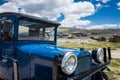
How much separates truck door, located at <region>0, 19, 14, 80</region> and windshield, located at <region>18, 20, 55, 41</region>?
0.29m

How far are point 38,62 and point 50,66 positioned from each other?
0.39 metres

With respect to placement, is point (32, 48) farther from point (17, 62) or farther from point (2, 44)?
point (2, 44)

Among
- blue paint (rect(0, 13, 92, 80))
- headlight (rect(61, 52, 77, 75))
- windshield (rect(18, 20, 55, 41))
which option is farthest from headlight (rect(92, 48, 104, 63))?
headlight (rect(61, 52, 77, 75))

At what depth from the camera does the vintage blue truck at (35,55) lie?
445 cm

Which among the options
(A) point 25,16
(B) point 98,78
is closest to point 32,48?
(A) point 25,16

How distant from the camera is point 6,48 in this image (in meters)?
5.67

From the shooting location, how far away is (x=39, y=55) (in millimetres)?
4863

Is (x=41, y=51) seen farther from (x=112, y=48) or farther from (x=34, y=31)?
(x=112, y=48)

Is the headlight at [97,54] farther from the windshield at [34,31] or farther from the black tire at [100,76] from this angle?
the windshield at [34,31]

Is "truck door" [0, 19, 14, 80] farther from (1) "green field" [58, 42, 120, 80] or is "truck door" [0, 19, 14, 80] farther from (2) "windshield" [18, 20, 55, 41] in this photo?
(1) "green field" [58, 42, 120, 80]

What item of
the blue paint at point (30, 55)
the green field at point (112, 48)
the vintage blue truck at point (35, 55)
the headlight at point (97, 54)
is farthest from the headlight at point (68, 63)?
the green field at point (112, 48)

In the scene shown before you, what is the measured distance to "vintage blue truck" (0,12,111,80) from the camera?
445 cm

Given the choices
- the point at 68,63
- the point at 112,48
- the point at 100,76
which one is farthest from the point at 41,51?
the point at 112,48

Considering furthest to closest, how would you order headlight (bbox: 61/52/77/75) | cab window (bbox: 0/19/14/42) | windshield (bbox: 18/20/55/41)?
windshield (bbox: 18/20/55/41), cab window (bbox: 0/19/14/42), headlight (bbox: 61/52/77/75)
